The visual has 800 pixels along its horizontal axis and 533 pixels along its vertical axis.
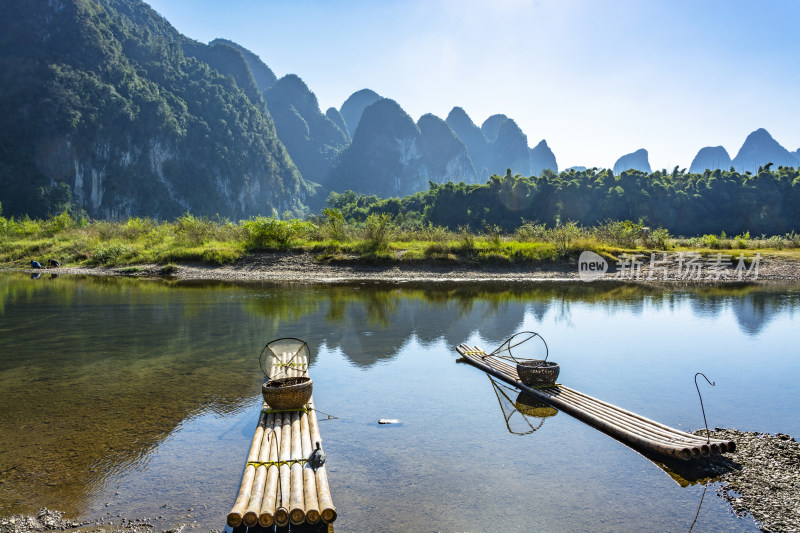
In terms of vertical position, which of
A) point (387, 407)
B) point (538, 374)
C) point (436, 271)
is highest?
point (436, 271)

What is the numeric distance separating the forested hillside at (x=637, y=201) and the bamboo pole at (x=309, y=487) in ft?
145

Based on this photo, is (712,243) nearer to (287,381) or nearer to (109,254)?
(287,381)

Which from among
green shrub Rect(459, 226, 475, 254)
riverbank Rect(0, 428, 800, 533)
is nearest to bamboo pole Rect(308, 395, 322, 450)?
riverbank Rect(0, 428, 800, 533)

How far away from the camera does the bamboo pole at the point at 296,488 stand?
379cm

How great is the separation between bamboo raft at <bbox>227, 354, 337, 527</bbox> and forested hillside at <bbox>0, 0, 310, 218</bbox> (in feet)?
243

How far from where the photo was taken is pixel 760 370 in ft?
29.2

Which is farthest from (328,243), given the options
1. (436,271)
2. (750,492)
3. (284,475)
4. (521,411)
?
(750,492)

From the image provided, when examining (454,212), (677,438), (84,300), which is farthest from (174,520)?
(454,212)

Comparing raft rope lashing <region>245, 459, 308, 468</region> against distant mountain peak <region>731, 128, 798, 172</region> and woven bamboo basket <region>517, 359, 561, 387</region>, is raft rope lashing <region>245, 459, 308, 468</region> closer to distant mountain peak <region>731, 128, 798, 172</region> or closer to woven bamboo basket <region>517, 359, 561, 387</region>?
woven bamboo basket <region>517, 359, 561, 387</region>

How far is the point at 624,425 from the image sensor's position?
6.03 m

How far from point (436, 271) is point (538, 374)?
16943mm

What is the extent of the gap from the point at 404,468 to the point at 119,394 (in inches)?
188

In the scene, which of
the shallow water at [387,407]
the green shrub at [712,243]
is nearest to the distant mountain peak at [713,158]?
the green shrub at [712,243]

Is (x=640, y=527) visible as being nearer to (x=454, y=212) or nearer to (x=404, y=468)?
(x=404, y=468)
